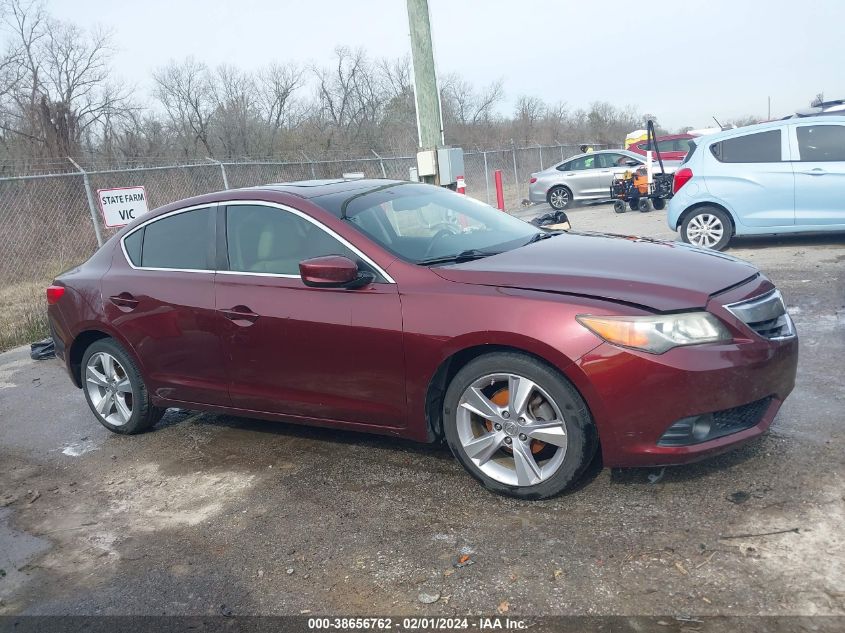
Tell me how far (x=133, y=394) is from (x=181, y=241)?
1145 millimetres

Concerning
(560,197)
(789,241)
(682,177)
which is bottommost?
(789,241)

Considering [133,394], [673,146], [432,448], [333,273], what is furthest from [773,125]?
[673,146]

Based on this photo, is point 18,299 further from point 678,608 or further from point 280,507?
point 678,608

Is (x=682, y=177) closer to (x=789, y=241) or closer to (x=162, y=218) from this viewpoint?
(x=789, y=241)

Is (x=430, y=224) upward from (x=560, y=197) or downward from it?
upward

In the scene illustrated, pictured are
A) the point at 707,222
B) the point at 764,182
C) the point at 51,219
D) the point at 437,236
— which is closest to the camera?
the point at 437,236

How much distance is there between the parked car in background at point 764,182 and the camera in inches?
356

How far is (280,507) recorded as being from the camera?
12.9 feet

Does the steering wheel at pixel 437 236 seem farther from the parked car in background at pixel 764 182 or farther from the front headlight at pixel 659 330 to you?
the parked car in background at pixel 764 182

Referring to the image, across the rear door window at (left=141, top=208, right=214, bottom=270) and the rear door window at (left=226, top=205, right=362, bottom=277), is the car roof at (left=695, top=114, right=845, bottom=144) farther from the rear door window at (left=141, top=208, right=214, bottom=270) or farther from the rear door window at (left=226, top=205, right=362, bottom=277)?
the rear door window at (left=141, top=208, right=214, bottom=270)

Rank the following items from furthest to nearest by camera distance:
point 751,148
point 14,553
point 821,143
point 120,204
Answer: point 120,204 < point 751,148 < point 821,143 < point 14,553

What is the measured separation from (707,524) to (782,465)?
2.40 ft

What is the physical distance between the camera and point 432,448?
14.6 ft

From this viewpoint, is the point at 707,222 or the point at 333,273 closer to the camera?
the point at 333,273
